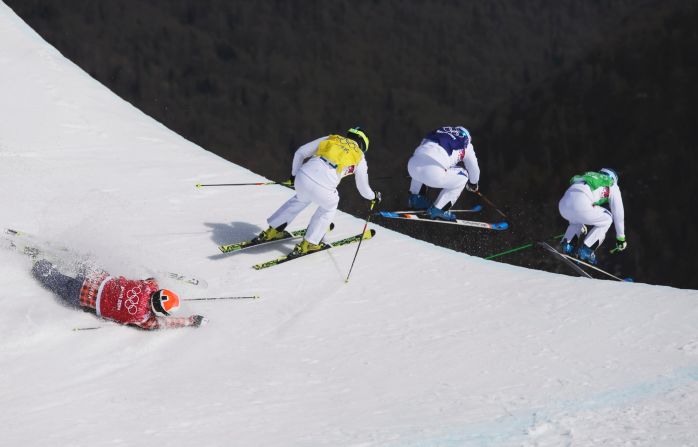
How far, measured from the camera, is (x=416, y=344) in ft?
22.0

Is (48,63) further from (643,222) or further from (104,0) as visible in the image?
(104,0)

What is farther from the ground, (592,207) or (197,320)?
(592,207)

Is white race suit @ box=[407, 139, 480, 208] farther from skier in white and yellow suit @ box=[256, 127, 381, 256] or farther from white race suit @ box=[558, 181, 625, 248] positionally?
skier in white and yellow suit @ box=[256, 127, 381, 256]

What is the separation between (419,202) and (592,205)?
1913 millimetres

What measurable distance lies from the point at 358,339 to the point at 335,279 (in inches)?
55.3

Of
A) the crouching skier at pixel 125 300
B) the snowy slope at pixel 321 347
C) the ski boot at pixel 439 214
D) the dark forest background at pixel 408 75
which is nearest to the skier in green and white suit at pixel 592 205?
the ski boot at pixel 439 214

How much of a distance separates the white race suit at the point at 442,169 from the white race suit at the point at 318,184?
6.03 feet

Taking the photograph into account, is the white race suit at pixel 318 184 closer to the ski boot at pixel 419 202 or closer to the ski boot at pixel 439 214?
the ski boot at pixel 439 214

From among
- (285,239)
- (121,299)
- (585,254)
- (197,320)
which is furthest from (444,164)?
(121,299)

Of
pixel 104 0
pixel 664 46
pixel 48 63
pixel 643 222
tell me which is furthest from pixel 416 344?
pixel 104 0

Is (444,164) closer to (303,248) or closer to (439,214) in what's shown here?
(439,214)

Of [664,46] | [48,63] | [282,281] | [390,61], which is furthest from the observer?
[390,61]

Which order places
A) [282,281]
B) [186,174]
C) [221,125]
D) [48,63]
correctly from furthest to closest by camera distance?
[221,125], [48,63], [186,174], [282,281]

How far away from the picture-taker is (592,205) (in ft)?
33.7
